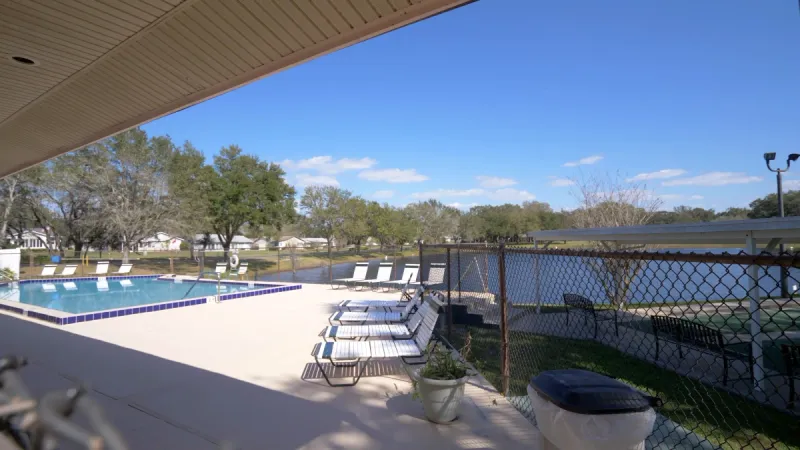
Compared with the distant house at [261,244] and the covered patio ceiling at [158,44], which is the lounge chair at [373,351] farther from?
the distant house at [261,244]

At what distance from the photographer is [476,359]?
5.66m

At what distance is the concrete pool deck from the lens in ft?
10.5

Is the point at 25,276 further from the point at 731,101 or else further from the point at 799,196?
the point at 799,196

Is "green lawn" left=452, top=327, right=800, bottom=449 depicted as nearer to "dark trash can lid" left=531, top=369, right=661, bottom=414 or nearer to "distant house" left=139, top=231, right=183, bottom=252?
"dark trash can lid" left=531, top=369, right=661, bottom=414

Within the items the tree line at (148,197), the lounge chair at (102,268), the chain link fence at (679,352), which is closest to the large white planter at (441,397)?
the chain link fence at (679,352)

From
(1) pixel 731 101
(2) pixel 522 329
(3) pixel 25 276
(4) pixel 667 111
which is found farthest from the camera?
(4) pixel 667 111

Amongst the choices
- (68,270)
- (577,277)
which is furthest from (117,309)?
(577,277)

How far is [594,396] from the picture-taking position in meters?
1.71

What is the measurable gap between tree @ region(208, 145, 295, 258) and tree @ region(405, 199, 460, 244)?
24.6 m

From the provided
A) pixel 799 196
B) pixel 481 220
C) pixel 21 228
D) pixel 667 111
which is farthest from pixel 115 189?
pixel 481 220

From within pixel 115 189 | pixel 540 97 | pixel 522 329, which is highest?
pixel 540 97

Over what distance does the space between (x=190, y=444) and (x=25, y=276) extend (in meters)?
19.1

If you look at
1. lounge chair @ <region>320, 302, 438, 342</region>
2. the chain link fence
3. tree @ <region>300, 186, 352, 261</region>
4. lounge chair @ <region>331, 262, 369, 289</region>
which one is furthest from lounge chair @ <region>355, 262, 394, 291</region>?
tree @ <region>300, 186, 352, 261</region>

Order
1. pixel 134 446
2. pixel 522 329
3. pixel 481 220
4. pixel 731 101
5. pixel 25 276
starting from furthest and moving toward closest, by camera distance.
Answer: pixel 481 220, pixel 731 101, pixel 25 276, pixel 522 329, pixel 134 446
